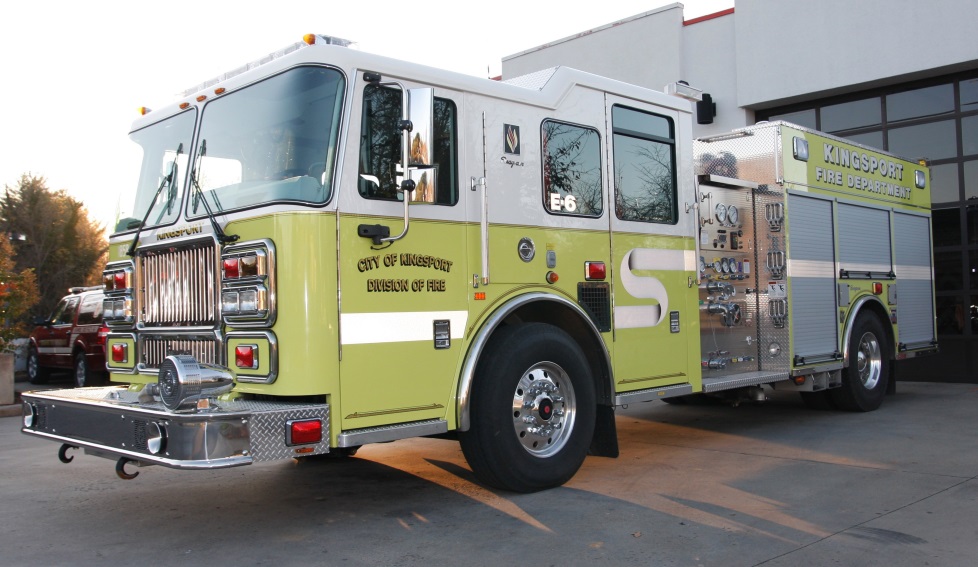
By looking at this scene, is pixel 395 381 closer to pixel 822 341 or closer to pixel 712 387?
pixel 712 387

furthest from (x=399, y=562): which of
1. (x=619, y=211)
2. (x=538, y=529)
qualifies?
(x=619, y=211)

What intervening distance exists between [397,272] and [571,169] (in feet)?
5.83

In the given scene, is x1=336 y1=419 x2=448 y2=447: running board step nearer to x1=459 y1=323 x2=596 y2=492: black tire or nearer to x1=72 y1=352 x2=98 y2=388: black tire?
x1=459 y1=323 x2=596 y2=492: black tire

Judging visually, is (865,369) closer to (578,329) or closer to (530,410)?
(578,329)

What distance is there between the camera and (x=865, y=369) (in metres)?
9.37

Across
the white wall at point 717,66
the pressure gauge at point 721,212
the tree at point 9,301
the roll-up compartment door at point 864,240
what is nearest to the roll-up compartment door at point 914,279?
the roll-up compartment door at point 864,240

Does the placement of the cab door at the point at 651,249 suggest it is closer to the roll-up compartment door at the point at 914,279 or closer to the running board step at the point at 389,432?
the running board step at the point at 389,432

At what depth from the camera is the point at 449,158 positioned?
5.34 metres

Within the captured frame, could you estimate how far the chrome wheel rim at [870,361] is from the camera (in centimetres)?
931

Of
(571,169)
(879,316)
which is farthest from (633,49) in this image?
(571,169)

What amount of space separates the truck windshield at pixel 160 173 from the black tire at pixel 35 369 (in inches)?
463

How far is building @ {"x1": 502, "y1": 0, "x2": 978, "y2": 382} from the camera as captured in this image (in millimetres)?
11953

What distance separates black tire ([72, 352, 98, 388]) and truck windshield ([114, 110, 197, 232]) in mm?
8780

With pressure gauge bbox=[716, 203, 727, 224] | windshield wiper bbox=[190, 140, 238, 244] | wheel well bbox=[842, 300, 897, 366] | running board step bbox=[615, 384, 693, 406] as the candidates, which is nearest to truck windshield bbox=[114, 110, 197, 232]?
windshield wiper bbox=[190, 140, 238, 244]
